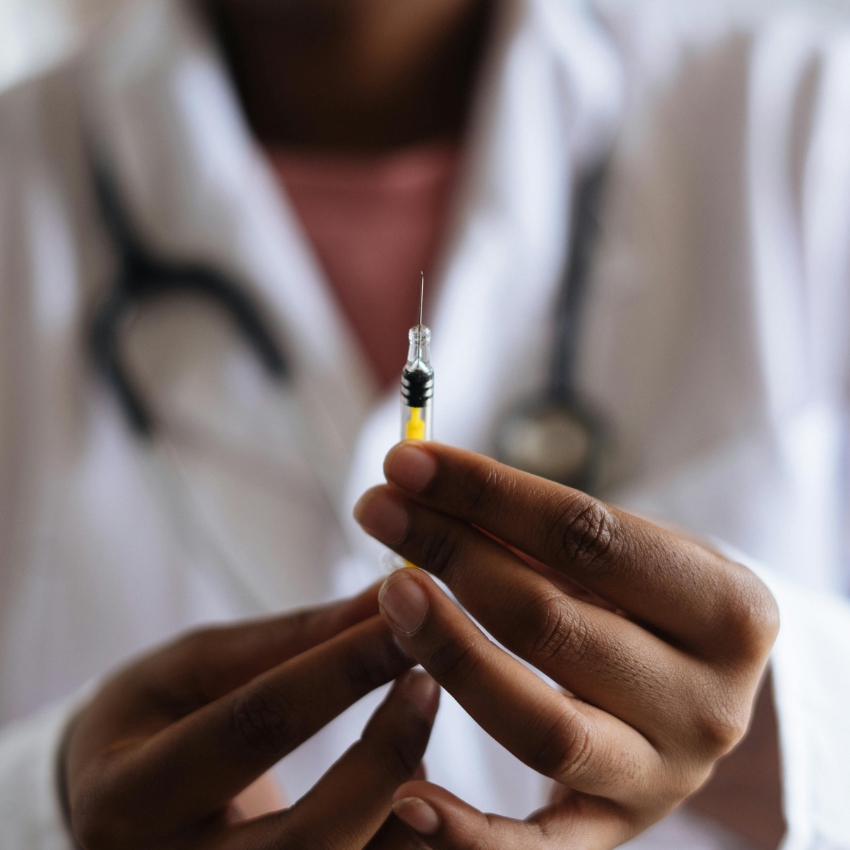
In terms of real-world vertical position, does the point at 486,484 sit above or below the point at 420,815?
above

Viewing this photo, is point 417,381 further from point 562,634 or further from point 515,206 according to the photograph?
point 515,206

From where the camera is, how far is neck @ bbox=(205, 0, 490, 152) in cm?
56

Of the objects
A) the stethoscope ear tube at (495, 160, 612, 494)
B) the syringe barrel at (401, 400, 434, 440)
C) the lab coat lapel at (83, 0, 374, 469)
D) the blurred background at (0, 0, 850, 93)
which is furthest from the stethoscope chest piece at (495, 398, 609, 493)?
the blurred background at (0, 0, 850, 93)

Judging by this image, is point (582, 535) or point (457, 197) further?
point (457, 197)

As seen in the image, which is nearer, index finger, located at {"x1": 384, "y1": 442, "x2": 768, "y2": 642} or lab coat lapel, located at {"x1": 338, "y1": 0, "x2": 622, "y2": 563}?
index finger, located at {"x1": 384, "y1": 442, "x2": 768, "y2": 642}

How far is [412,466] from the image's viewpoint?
0.87 feet

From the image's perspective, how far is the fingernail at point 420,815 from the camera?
253mm

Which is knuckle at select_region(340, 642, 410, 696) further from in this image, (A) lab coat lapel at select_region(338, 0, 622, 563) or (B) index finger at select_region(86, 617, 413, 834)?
(A) lab coat lapel at select_region(338, 0, 622, 563)

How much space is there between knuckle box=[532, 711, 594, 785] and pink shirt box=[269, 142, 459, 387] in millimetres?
401

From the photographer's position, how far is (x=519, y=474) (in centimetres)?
27

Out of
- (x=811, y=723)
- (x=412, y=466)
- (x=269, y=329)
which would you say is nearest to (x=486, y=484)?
(x=412, y=466)

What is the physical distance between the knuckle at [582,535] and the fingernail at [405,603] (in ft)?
0.17

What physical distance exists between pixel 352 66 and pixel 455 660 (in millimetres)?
502

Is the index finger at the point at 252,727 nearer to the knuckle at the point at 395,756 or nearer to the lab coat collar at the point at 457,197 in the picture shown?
the knuckle at the point at 395,756
